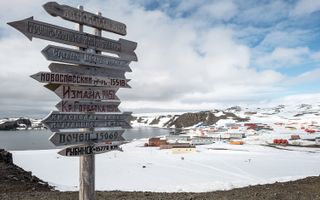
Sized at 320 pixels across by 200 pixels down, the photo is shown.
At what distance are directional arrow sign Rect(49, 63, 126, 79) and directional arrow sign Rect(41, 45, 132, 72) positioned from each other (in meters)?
0.09

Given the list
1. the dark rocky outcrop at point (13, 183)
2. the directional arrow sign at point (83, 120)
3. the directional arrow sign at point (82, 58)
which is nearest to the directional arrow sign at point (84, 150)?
the directional arrow sign at point (83, 120)

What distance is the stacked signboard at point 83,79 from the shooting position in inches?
223

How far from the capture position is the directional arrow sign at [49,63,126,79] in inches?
227

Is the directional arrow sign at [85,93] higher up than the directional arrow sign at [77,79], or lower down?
lower down

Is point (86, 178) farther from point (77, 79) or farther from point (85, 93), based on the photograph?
point (77, 79)

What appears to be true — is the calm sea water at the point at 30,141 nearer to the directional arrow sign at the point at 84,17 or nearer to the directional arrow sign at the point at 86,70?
the directional arrow sign at the point at 86,70

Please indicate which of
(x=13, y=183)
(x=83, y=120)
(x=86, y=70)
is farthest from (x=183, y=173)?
(x=86, y=70)

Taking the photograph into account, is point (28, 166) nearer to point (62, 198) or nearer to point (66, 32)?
point (62, 198)

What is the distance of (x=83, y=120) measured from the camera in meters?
6.02

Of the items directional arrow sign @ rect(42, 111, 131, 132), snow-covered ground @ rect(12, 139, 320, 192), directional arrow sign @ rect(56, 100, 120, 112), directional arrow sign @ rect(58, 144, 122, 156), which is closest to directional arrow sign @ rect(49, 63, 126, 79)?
directional arrow sign @ rect(56, 100, 120, 112)

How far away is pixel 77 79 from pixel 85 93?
33 cm

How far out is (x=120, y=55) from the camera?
691 centimetres

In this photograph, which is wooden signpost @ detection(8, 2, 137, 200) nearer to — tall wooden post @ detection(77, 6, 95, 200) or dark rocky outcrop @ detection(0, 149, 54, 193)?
tall wooden post @ detection(77, 6, 95, 200)

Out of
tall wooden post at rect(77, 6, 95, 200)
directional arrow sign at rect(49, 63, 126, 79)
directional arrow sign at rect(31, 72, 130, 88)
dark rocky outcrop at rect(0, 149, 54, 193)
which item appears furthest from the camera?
dark rocky outcrop at rect(0, 149, 54, 193)
